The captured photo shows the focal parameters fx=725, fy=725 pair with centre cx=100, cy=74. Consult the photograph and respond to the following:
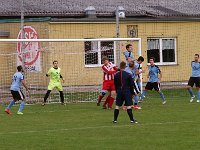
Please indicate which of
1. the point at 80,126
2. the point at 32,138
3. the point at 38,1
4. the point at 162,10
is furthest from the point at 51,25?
the point at 32,138

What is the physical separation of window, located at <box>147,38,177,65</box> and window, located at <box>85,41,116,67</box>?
6859 millimetres

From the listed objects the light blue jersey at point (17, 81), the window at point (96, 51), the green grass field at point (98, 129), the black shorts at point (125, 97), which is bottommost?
the green grass field at point (98, 129)

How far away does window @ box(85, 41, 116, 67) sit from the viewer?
32.7 meters

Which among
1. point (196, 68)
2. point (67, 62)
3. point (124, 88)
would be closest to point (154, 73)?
point (196, 68)

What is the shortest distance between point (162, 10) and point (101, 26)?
4948 mm

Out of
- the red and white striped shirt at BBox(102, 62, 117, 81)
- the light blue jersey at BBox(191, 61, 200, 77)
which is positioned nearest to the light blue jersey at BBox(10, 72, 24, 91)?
the red and white striped shirt at BBox(102, 62, 117, 81)

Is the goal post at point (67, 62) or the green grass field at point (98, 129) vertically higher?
the goal post at point (67, 62)

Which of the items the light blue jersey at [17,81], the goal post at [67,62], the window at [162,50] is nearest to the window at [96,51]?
the goal post at [67,62]

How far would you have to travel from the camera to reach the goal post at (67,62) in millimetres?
32000

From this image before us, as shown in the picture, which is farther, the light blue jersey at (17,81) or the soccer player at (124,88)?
the light blue jersey at (17,81)

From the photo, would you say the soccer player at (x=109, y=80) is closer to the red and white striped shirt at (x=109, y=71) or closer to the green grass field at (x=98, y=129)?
the red and white striped shirt at (x=109, y=71)

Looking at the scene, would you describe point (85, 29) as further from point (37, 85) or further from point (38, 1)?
point (37, 85)

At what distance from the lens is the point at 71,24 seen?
38344mm

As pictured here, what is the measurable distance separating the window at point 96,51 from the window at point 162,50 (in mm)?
6859
